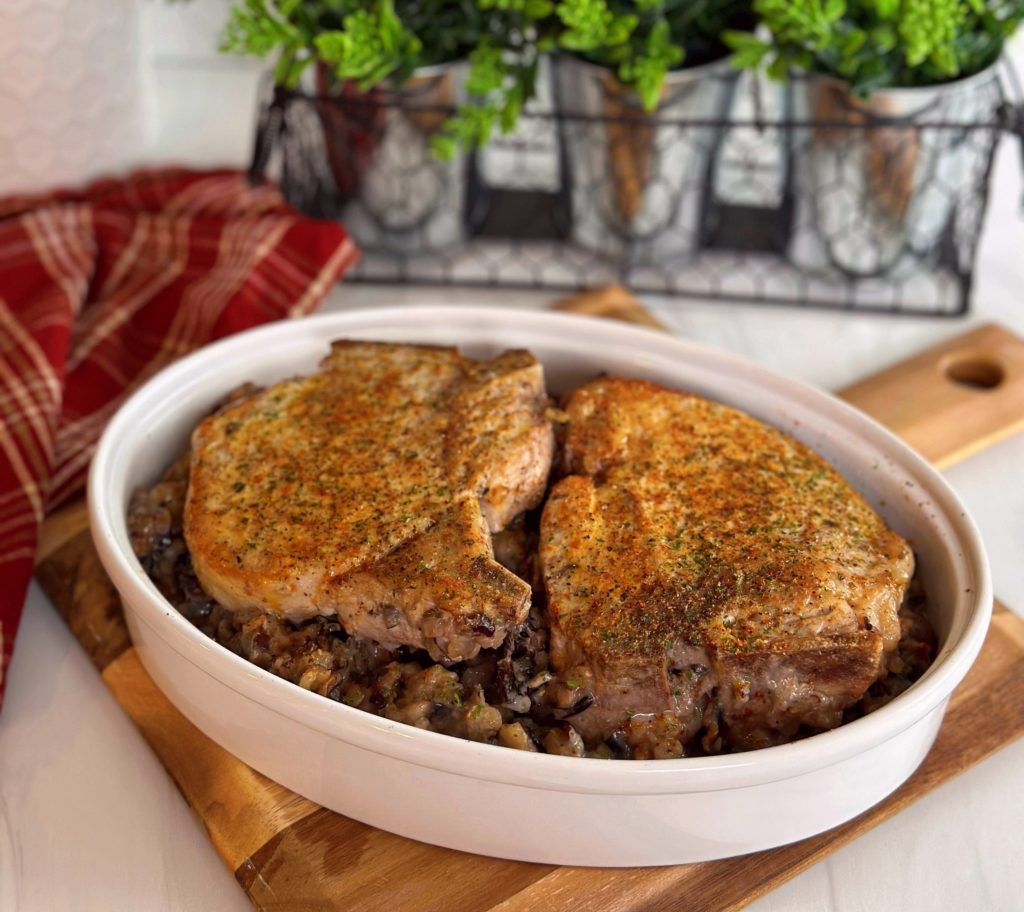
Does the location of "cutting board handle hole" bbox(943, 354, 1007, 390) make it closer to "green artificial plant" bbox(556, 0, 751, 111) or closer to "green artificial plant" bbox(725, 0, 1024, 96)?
"green artificial plant" bbox(725, 0, 1024, 96)

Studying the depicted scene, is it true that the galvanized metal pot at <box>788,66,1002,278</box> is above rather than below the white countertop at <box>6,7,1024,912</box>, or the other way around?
above

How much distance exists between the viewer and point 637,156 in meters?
2.59

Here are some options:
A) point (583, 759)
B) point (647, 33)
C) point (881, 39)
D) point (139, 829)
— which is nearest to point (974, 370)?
point (881, 39)

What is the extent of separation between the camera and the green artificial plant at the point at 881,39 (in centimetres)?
219

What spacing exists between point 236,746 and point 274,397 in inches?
21.9

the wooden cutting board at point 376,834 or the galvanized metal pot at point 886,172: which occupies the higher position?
the galvanized metal pot at point 886,172

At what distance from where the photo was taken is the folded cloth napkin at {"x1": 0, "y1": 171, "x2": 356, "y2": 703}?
7.25ft

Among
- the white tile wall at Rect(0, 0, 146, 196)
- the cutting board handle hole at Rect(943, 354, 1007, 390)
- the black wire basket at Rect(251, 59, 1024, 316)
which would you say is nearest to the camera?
the cutting board handle hole at Rect(943, 354, 1007, 390)

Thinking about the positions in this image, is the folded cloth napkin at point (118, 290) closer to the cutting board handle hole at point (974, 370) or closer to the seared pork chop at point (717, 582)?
the seared pork chop at point (717, 582)

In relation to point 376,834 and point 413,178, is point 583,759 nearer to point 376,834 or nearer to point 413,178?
point 376,834

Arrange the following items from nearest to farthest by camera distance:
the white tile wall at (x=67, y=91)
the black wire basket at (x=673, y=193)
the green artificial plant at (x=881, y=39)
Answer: the green artificial plant at (x=881, y=39), the black wire basket at (x=673, y=193), the white tile wall at (x=67, y=91)

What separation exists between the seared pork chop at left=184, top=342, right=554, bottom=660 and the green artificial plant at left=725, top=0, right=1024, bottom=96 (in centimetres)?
85

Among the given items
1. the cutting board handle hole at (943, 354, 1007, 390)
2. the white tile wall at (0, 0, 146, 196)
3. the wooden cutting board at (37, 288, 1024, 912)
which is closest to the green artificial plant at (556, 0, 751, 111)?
the cutting board handle hole at (943, 354, 1007, 390)

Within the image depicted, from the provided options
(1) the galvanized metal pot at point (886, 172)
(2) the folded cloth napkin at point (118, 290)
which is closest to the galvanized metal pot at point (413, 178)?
(2) the folded cloth napkin at point (118, 290)
